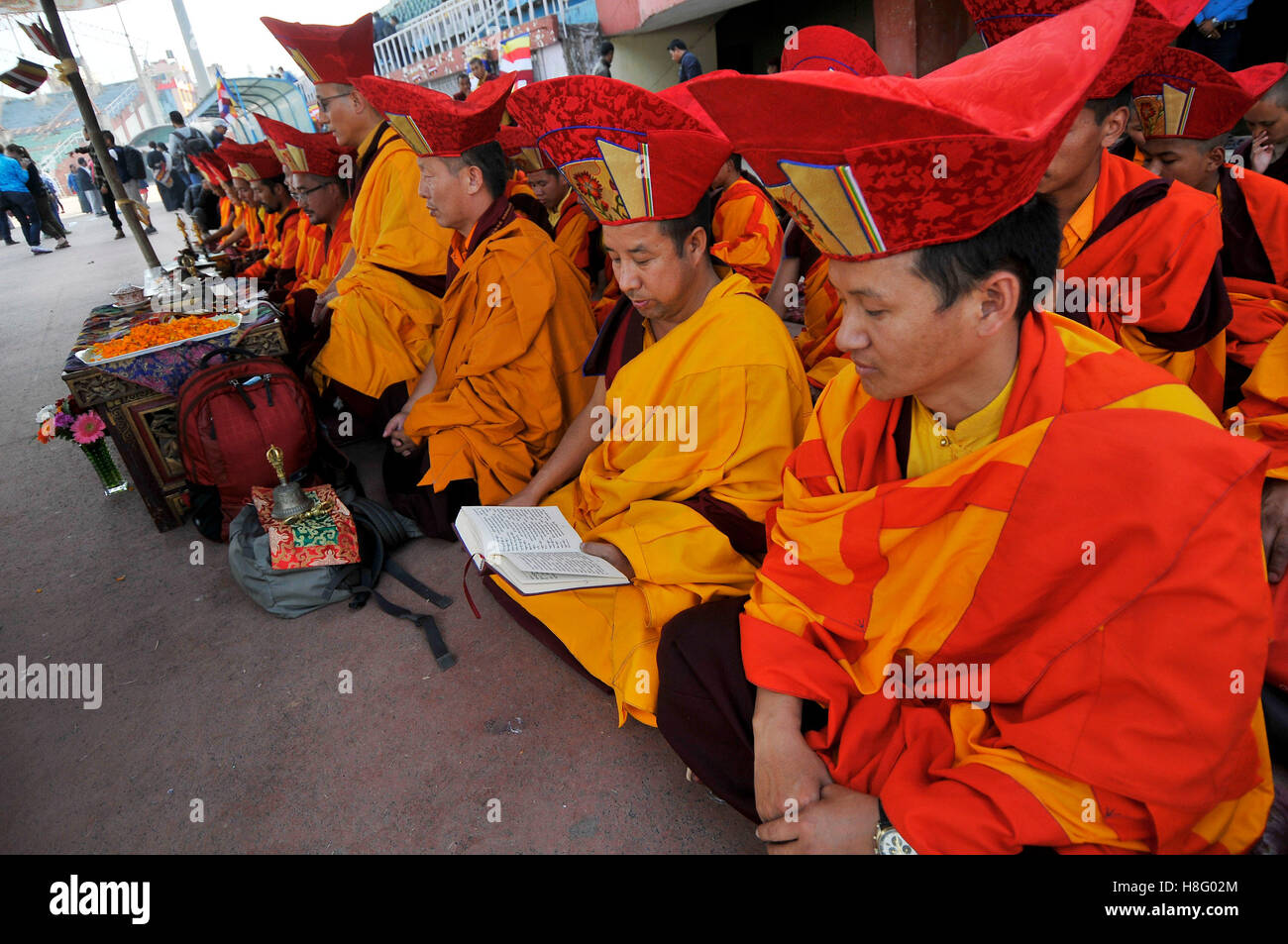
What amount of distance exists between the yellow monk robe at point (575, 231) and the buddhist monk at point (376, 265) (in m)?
0.87

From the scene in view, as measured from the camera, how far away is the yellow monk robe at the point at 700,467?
1.80 m

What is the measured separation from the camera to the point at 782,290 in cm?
363

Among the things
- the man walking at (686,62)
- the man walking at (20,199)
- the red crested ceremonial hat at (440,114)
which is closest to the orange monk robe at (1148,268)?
the red crested ceremonial hat at (440,114)

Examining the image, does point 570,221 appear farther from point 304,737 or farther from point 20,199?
point 20,199

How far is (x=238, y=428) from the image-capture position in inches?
115

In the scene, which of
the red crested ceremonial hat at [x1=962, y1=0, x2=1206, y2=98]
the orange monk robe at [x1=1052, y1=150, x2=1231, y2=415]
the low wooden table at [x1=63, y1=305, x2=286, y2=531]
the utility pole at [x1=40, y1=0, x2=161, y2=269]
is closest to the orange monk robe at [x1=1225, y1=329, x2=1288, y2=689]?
A: the orange monk robe at [x1=1052, y1=150, x2=1231, y2=415]

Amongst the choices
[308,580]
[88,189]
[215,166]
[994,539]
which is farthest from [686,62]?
[88,189]

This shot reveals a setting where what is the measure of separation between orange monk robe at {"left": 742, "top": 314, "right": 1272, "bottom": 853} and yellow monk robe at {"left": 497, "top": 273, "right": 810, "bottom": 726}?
1.37 ft

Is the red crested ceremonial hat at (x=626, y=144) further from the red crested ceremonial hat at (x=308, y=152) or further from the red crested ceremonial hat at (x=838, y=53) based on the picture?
the red crested ceremonial hat at (x=308, y=152)

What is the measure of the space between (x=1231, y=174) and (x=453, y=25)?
50.1ft

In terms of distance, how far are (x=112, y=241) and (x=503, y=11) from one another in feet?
26.6

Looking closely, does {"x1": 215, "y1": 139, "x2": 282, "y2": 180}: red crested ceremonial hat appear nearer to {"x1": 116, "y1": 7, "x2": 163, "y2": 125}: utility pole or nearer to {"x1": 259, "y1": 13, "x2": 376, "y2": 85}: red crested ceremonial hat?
{"x1": 259, "y1": 13, "x2": 376, "y2": 85}: red crested ceremonial hat

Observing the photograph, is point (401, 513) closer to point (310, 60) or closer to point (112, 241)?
point (310, 60)

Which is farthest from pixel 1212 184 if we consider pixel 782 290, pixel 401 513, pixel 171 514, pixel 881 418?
pixel 171 514
